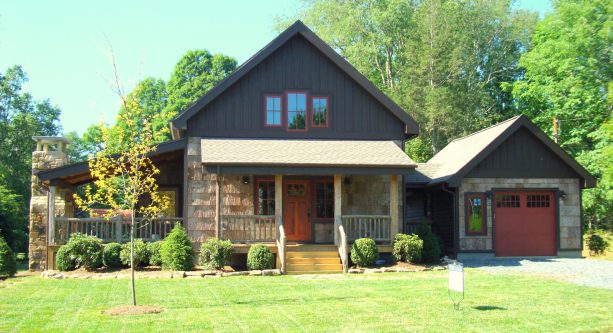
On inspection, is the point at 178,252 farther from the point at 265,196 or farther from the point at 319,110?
the point at 319,110

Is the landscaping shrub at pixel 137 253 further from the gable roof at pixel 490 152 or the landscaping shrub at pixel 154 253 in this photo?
the gable roof at pixel 490 152

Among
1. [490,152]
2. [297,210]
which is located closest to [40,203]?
[297,210]

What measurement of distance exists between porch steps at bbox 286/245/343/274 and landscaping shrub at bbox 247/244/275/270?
61cm

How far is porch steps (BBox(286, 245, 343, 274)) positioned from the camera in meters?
18.8

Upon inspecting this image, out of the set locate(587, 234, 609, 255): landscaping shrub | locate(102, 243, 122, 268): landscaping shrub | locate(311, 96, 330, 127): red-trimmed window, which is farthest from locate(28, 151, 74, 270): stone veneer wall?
locate(587, 234, 609, 255): landscaping shrub

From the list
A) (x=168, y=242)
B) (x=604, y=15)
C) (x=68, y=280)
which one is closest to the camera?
(x=68, y=280)

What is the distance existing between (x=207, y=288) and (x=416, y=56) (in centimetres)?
2814

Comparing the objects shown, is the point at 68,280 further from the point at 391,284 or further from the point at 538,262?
the point at 538,262

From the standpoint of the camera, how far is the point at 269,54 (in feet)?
69.3

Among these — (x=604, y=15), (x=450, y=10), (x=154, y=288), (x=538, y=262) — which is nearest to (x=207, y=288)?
(x=154, y=288)

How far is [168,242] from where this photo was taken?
18.4 m

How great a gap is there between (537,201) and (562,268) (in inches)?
178

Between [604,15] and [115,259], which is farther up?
[604,15]

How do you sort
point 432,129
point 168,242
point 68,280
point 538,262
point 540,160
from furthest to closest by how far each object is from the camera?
point 432,129
point 540,160
point 538,262
point 168,242
point 68,280
